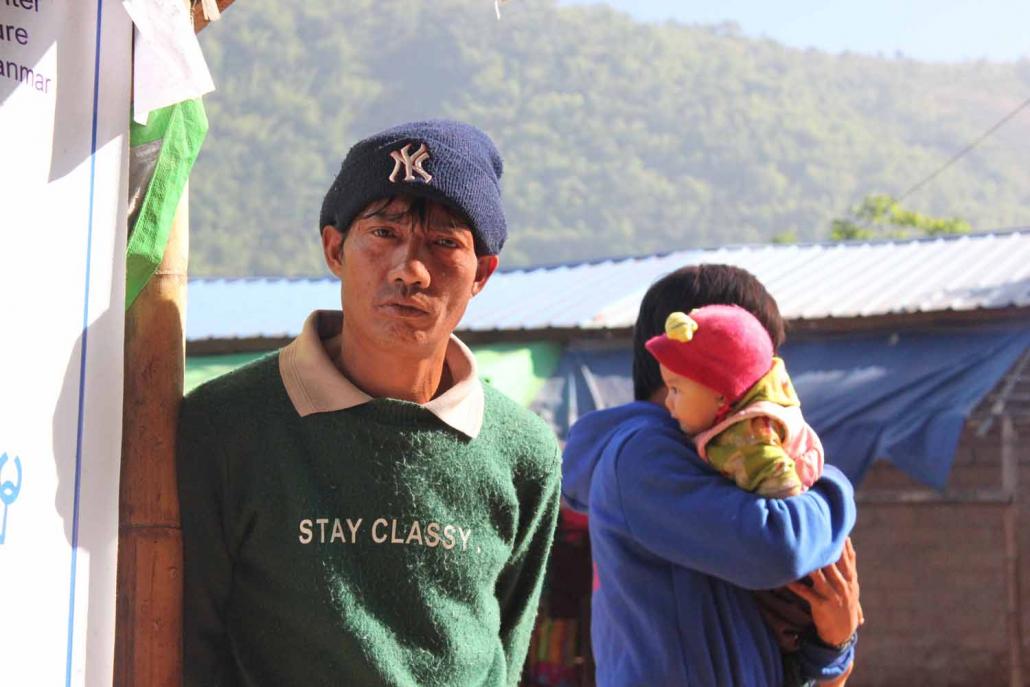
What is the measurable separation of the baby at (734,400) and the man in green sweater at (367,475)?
563mm

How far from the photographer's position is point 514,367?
9258 mm

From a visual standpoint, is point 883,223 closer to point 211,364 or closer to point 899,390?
point 899,390

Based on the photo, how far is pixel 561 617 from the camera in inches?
329

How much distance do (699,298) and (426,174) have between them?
35.8 inches

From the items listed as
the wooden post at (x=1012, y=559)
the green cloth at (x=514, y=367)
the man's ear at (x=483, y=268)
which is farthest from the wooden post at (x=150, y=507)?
the wooden post at (x=1012, y=559)

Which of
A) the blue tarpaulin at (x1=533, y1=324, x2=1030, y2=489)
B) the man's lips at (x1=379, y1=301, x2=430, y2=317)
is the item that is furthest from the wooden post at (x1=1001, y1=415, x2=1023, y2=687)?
the man's lips at (x1=379, y1=301, x2=430, y2=317)

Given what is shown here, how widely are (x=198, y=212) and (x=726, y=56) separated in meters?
40.1

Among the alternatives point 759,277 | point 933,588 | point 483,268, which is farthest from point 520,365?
point 483,268

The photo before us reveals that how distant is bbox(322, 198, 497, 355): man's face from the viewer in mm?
1901

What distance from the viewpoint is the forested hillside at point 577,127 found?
196ft

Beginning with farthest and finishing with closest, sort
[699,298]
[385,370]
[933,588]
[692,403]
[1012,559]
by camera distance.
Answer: [933,588], [1012,559], [699,298], [692,403], [385,370]

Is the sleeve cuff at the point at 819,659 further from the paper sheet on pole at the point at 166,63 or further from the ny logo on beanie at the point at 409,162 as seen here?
the paper sheet on pole at the point at 166,63

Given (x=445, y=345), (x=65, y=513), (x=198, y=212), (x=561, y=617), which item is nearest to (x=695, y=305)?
(x=445, y=345)

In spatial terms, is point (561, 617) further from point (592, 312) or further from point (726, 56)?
point (726, 56)
